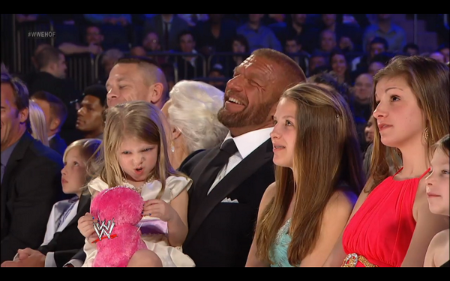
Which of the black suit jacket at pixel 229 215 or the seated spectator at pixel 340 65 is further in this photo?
the seated spectator at pixel 340 65

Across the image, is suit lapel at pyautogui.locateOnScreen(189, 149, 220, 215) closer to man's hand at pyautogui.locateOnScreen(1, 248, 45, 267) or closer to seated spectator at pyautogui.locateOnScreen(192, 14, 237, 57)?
man's hand at pyautogui.locateOnScreen(1, 248, 45, 267)

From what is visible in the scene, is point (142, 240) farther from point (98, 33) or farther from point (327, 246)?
point (98, 33)

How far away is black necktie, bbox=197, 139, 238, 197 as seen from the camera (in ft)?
10.6

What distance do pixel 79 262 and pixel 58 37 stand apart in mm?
4701

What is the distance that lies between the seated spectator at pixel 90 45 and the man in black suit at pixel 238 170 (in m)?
4.19

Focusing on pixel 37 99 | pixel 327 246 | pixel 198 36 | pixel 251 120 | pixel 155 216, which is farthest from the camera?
pixel 198 36

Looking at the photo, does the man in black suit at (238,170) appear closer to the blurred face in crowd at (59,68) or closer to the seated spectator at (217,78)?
the blurred face in crowd at (59,68)

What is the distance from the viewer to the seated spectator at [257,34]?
827cm

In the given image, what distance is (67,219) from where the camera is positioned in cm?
360

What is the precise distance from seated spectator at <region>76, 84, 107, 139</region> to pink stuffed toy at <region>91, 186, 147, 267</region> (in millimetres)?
2151

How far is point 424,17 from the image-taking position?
9352mm

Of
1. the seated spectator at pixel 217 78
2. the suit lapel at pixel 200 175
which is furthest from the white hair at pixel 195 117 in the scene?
the seated spectator at pixel 217 78

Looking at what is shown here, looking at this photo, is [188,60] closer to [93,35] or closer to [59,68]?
[93,35]

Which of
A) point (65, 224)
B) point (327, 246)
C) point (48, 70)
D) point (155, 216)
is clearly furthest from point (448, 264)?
point (48, 70)
